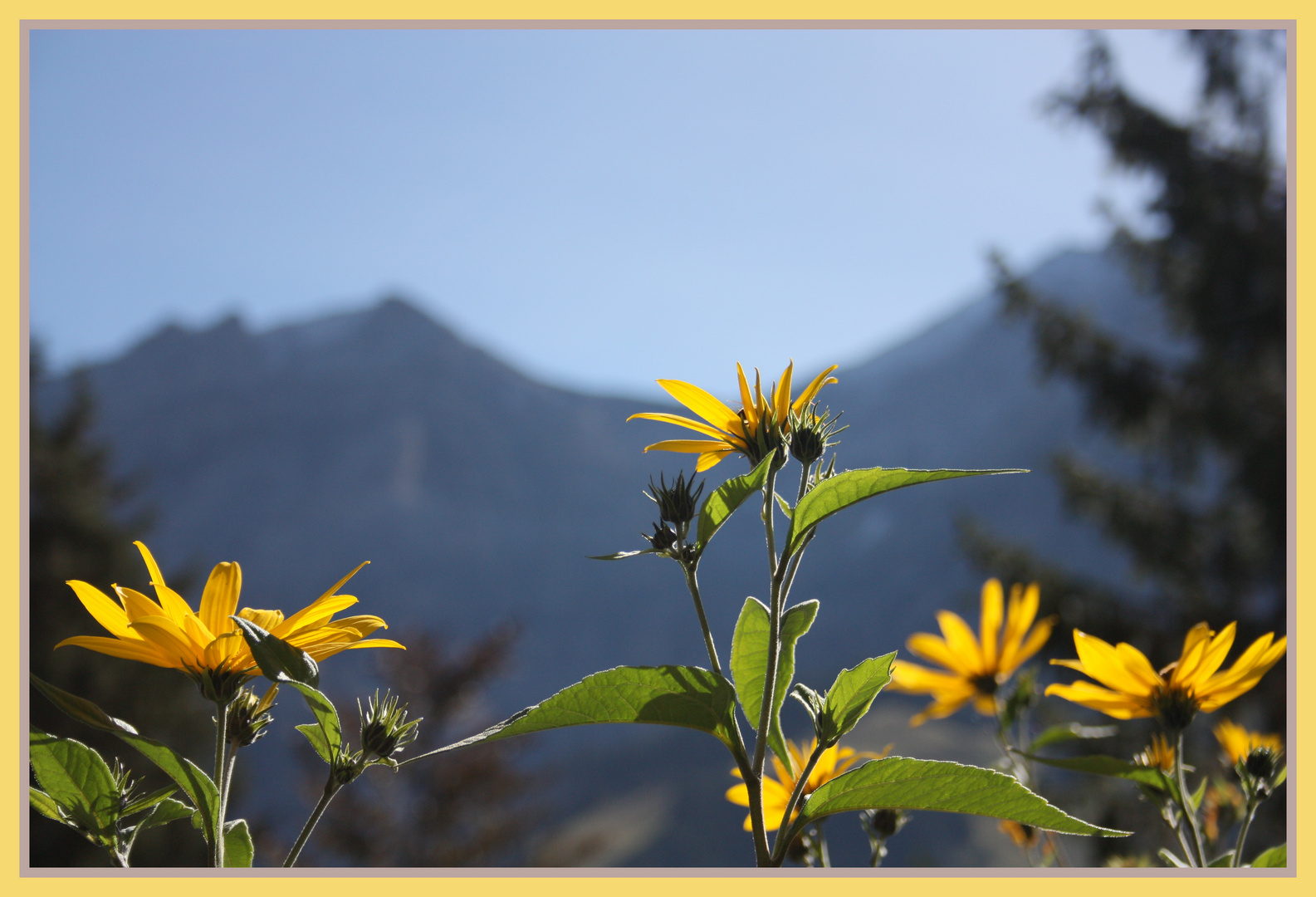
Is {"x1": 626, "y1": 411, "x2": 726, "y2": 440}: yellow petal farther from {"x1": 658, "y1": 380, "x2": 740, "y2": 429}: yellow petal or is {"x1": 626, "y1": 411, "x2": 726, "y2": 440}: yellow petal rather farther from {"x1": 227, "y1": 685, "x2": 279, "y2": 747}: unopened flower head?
{"x1": 227, "y1": 685, "x2": 279, "y2": 747}: unopened flower head

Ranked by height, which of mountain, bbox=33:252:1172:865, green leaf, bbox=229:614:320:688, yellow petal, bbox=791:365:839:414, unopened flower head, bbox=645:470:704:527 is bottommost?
mountain, bbox=33:252:1172:865

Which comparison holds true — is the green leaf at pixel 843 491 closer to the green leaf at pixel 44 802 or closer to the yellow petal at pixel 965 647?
the green leaf at pixel 44 802

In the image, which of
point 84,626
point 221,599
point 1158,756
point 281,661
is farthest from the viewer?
point 84,626

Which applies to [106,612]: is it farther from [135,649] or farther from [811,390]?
[811,390]

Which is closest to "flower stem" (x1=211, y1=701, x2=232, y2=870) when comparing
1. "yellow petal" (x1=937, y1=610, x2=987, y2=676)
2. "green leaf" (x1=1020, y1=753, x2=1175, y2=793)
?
"green leaf" (x1=1020, y1=753, x2=1175, y2=793)

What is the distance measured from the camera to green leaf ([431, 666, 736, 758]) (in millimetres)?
402

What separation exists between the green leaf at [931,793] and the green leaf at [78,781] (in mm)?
369

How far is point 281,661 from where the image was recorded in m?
0.35

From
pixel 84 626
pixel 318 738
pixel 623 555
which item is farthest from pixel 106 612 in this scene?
pixel 84 626

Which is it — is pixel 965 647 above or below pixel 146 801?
below

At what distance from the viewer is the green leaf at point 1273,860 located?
1.75ft

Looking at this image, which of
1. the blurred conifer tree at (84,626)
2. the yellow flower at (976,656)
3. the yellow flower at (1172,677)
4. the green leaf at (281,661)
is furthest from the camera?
the blurred conifer tree at (84,626)

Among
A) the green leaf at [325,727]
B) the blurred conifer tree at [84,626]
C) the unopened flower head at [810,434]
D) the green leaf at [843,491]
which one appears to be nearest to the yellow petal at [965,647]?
the unopened flower head at [810,434]

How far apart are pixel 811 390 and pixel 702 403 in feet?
0.25
